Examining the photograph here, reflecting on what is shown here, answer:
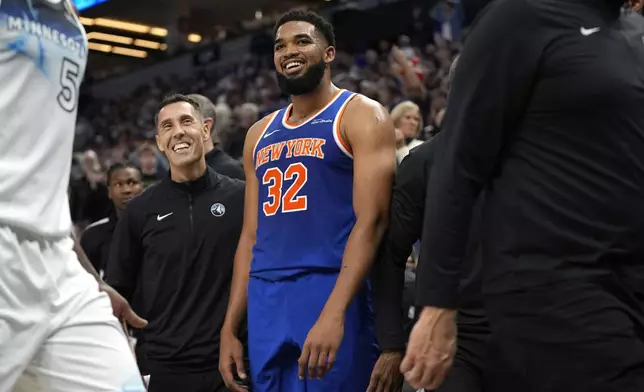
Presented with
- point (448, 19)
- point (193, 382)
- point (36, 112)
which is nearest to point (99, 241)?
point (193, 382)

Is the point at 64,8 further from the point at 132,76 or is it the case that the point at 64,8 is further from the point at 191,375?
the point at 132,76

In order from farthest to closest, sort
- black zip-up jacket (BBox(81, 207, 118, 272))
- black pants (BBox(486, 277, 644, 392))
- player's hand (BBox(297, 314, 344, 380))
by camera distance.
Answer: black zip-up jacket (BBox(81, 207, 118, 272)) < player's hand (BBox(297, 314, 344, 380)) < black pants (BBox(486, 277, 644, 392))

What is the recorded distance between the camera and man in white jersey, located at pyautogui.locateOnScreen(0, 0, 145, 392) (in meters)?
2.33

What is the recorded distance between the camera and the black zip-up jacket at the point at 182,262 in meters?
3.94

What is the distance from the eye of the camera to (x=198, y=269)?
397 cm

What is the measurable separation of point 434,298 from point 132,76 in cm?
2073

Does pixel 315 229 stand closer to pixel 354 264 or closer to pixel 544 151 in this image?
pixel 354 264

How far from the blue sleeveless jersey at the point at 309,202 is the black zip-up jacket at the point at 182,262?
674 millimetres

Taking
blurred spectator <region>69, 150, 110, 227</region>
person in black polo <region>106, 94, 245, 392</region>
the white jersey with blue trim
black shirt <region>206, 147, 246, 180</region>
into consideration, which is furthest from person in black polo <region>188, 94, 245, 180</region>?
blurred spectator <region>69, 150, 110, 227</region>

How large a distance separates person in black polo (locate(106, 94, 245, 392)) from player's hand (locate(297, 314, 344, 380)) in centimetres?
103

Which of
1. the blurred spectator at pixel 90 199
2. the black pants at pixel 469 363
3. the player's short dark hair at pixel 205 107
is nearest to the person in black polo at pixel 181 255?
the player's short dark hair at pixel 205 107

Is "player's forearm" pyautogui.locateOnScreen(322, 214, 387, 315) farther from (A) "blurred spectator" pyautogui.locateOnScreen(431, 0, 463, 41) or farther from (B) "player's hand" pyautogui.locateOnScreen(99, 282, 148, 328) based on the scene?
(A) "blurred spectator" pyautogui.locateOnScreen(431, 0, 463, 41)

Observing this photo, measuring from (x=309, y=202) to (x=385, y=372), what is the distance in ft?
2.14

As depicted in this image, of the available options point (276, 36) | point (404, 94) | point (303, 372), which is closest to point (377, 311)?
point (303, 372)
